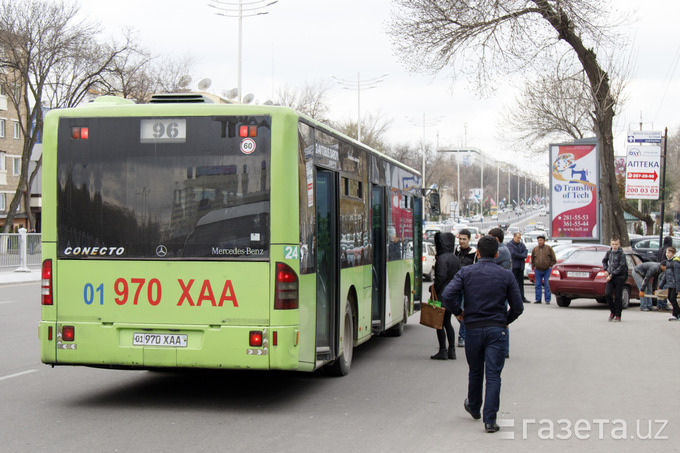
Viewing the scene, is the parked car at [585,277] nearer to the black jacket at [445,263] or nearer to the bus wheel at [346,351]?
the black jacket at [445,263]

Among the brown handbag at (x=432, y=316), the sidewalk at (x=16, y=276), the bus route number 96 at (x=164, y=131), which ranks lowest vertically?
the sidewalk at (x=16, y=276)

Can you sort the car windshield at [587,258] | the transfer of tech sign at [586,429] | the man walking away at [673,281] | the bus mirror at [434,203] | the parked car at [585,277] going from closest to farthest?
the transfer of tech sign at [586,429] → the bus mirror at [434,203] → the man walking away at [673,281] → the parked car at [585,277] → the car windshield at [587,258]

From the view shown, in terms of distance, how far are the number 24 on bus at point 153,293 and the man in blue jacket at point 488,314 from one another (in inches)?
79.7

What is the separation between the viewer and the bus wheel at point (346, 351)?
10.4 metres

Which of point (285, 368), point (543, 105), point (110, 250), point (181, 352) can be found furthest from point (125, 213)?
point (543, 105)

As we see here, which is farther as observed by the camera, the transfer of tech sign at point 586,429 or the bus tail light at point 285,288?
the bus tail light at point 285,288

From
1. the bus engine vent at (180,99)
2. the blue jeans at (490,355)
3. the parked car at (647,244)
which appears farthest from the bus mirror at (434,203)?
the parked car at (647,244)

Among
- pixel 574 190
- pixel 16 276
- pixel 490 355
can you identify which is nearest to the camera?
pixel 490 355

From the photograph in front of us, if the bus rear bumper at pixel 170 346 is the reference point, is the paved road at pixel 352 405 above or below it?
below

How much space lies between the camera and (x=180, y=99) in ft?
28.7

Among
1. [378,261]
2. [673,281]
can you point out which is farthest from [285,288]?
[673,281]

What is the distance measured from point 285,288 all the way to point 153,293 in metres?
1.25

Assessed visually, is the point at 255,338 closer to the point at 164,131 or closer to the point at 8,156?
the point at 164,131

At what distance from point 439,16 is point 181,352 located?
66.5 feet
